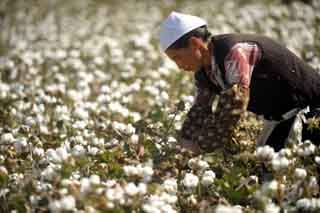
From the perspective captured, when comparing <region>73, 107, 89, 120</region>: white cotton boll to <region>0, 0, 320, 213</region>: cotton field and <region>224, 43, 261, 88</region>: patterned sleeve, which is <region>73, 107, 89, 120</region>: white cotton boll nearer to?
<region>0, 0, 320, 213</region>: cotton field

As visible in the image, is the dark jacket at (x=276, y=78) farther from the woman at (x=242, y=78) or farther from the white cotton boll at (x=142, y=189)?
the white cotton boll at (x=142, y=189)

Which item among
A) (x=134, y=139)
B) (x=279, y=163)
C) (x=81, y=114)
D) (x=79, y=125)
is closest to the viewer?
(x=279, y=163)

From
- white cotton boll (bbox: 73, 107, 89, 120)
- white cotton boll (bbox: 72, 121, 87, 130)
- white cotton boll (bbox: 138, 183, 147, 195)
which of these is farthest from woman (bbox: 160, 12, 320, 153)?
white cotton boll (bbox: 73, 107, 89, 120)

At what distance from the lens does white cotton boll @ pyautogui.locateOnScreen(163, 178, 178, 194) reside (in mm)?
3049

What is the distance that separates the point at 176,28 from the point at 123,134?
29.3 inches

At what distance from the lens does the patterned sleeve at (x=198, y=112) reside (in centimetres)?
355

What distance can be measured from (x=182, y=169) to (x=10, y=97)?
7.15ft

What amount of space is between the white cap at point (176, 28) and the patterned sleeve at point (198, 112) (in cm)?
38

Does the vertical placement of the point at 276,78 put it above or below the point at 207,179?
above

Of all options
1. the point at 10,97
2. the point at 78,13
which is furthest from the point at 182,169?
the point at 78,13

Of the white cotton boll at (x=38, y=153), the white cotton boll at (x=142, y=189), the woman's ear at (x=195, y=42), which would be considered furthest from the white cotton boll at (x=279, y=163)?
the white cotton boll at (x=38, y=153)

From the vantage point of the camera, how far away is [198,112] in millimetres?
3639

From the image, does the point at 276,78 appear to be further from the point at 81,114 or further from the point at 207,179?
the point at 81,114

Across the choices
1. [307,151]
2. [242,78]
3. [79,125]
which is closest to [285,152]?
[307,151]
